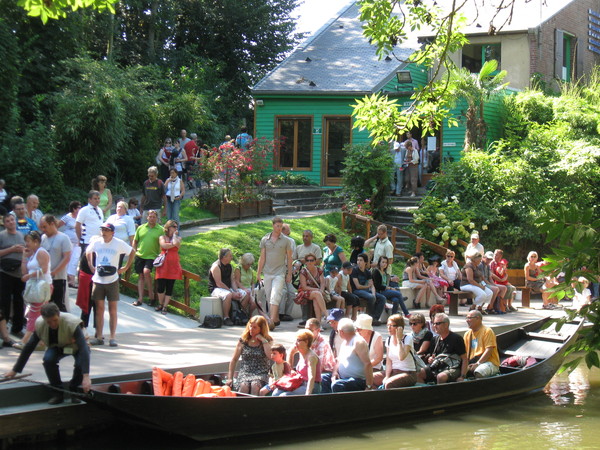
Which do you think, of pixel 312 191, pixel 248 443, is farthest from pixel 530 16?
pixel 248 443

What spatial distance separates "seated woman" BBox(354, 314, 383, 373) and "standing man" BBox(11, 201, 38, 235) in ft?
17.7

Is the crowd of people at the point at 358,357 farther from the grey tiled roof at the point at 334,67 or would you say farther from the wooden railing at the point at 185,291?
the grey tiled roof at the point at 334,67

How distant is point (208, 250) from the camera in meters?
A: 18.0

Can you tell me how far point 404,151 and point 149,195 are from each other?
10.1m

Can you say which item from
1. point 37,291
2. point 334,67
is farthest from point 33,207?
point 334,67

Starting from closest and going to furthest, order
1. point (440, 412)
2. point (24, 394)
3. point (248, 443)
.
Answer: point (24, 394) < point (248, 443) < point (440, 412)

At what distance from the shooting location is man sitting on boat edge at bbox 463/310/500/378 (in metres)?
12.2

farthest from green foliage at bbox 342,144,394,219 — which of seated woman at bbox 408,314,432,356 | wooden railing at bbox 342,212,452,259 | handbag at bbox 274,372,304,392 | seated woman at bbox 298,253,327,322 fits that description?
handbag at bbox 274,372,304,392

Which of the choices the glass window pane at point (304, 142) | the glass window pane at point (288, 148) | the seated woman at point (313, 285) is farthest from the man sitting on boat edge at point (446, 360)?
the glass window pane at point (288, 148)

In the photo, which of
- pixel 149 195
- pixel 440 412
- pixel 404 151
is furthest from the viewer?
pixel 404 151

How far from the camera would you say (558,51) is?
31391 millimetres

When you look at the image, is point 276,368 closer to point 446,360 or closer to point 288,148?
point 446,360

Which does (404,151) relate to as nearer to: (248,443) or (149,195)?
(149,195)

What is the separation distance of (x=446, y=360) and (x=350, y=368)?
5.62ft
